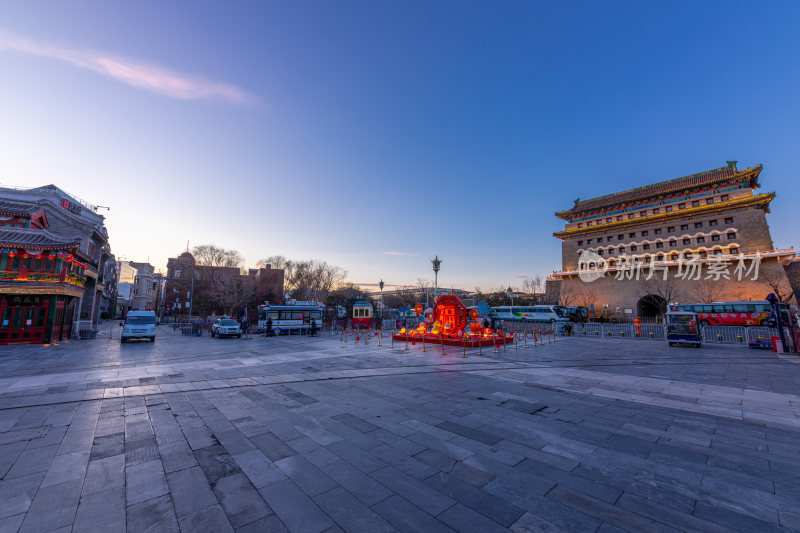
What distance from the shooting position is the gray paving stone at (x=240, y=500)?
317 cm

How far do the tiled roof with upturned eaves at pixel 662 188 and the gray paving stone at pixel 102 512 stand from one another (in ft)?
194

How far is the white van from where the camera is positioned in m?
21.3

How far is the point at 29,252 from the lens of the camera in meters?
19.6

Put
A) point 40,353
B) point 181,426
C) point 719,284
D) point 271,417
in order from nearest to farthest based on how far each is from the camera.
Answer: point 181,426
point 271,417
point 40,353
point 719,284

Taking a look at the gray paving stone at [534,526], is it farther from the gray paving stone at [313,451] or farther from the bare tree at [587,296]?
the bare tree at [587,296]

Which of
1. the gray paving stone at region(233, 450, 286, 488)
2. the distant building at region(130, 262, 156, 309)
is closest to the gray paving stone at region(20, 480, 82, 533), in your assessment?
the gray paving stone at region(233, 450, 286, 488)

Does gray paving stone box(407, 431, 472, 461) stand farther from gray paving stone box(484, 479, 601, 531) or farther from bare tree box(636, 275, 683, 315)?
bare tree box(636, 275, 683, 315)

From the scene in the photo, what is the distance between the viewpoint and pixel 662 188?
46.0 meters

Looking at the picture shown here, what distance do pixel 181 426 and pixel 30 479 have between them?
198 cm

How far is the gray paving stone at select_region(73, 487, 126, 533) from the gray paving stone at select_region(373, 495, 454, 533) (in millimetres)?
2515

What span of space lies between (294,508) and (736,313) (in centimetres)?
3918

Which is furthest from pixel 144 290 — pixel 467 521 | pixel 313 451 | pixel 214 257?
pixel 467 521

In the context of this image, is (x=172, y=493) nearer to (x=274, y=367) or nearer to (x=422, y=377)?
(x=422, y=377)

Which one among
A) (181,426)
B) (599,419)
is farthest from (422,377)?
(181,426)
